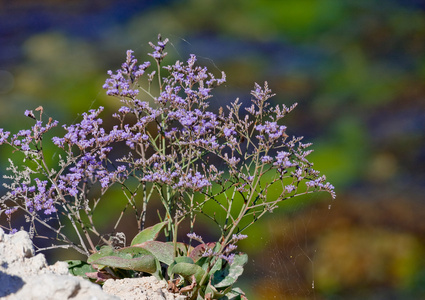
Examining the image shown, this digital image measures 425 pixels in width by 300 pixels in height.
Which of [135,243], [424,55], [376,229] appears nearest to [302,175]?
[135,243]

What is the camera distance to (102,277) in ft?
4.00

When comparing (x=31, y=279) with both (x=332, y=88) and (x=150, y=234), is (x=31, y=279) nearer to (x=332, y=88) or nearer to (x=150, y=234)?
(x=150, y=234)

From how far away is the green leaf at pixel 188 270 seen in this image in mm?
1113

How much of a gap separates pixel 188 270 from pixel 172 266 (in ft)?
0.13

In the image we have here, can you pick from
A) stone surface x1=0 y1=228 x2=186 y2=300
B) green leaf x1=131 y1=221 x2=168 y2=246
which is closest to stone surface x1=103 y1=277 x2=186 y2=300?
stone surface x1=0 y1=228 x2=186 y2=300

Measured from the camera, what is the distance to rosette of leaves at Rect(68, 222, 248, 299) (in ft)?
3.75

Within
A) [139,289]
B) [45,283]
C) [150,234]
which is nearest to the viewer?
[45,283]

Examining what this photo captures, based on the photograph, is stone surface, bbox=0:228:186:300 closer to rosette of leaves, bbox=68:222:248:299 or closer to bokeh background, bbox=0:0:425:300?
rosette of leaves, bbox=68:222:248:299

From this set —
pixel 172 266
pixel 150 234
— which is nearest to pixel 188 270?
pixel 172 266

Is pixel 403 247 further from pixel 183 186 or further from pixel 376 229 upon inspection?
pixel 183 186

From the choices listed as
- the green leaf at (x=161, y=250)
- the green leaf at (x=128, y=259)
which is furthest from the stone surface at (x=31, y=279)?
the green leaf at (x=161, y=250)

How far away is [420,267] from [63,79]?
187cm

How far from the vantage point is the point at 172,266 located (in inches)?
44.9

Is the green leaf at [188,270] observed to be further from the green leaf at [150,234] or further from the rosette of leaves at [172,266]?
the green leaf at [150,234]
